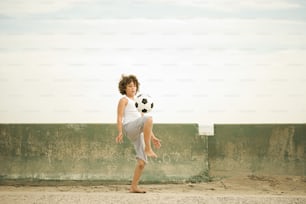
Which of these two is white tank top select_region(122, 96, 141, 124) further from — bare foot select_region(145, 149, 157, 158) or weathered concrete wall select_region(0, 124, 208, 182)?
weathered concrete wall select_region(0, 124, 208, 182)

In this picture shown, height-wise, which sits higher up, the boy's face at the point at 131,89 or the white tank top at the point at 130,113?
the boy's face at the point at 131,89

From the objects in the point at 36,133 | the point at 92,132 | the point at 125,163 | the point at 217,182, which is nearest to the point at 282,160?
the point at 217,182

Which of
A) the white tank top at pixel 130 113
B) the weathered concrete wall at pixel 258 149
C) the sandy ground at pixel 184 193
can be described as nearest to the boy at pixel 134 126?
the white tank top at pixel 130 113

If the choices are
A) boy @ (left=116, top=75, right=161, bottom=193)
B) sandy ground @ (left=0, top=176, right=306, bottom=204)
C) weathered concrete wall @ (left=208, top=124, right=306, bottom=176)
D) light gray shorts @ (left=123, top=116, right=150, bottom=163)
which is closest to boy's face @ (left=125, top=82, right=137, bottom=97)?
boy @ (left=116, top=75, right=161, bottom=193)

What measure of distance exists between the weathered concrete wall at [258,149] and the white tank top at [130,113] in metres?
1.71

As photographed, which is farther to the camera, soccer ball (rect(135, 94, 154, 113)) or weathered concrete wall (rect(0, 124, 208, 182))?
weathered concrete wall (rect(0, 124, 208, 182))

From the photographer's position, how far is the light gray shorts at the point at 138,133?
20.0 ft

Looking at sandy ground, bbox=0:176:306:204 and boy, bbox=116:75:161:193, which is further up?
boy, bbox=116:75:161:193

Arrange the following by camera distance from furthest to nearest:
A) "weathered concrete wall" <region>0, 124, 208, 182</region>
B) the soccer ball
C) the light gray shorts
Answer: "weathered concrete wall" <region>0, 124, 208, 182</region> < the soccer ball < the light gray shorts

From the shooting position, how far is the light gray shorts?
6109 millimetres

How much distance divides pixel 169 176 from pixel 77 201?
2215 millimetres

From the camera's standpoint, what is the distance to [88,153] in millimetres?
7414

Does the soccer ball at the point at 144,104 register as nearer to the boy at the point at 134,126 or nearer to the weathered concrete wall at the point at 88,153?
the boy at the point at 134,126

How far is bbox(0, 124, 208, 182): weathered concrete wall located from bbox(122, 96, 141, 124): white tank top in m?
1.07
